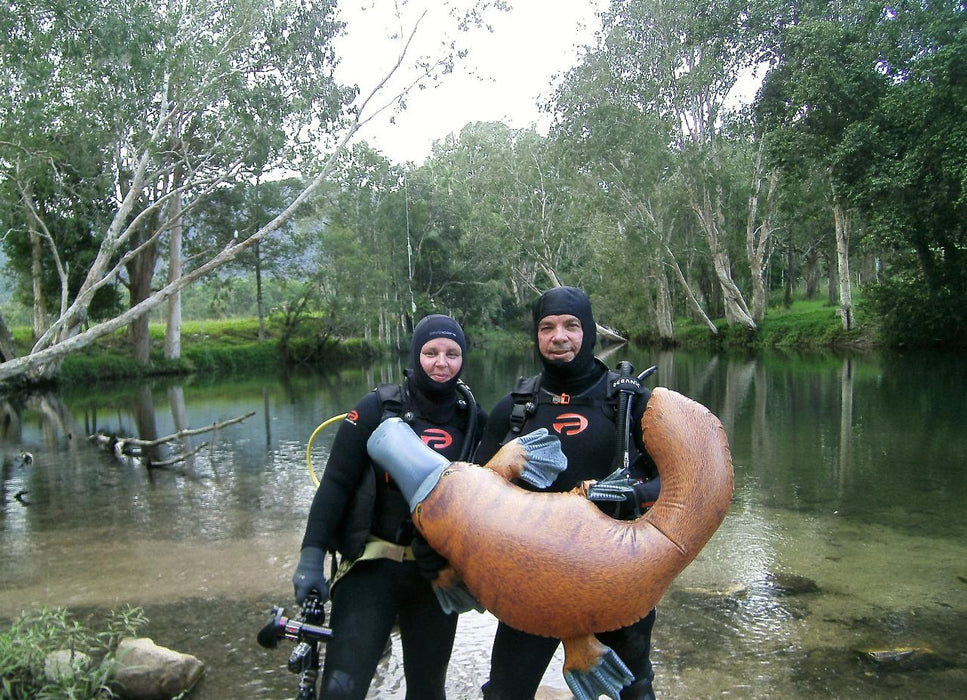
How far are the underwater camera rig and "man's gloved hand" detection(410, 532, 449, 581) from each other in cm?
44

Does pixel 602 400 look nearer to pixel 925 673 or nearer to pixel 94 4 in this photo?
pixel 925 673

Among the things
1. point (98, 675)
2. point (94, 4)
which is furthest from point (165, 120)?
point (98, 675)

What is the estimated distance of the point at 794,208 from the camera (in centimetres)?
3250

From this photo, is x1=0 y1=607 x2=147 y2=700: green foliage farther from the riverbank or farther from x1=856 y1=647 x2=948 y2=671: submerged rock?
the riverbank

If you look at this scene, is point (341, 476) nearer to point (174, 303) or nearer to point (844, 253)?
point (844, 253)

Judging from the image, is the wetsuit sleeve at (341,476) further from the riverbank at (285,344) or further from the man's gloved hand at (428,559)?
the riverbank at (285,344)

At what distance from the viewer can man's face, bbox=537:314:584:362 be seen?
7.92ft

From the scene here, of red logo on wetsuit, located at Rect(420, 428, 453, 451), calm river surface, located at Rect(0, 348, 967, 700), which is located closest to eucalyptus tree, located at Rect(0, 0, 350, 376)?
calm river surface, located at Rect(0, 348, 967, 700)

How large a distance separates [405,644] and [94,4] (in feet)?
41.5

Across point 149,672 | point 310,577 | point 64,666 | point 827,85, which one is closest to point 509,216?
point 827,85

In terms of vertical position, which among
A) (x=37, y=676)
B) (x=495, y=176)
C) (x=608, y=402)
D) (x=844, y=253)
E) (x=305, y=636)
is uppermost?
(x=495, y=176)

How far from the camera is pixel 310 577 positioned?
7.93ft

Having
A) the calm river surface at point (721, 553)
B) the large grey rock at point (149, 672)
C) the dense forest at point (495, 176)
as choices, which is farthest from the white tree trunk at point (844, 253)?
the large grey rock at point (149, 672)

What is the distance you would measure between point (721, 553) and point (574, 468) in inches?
172
